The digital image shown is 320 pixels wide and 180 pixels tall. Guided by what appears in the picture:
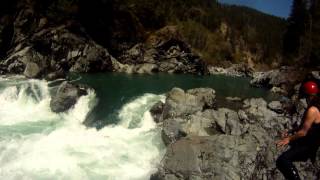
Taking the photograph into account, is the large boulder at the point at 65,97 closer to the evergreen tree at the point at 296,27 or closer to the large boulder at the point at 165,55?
the large boulder at the point at 165,55

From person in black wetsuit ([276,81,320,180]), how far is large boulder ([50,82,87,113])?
67.5 ft

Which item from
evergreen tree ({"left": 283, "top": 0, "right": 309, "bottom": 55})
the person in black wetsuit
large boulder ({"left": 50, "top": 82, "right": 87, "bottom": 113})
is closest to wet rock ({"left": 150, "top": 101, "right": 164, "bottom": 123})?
large boulder ({"left": 50, "top": 82, "right": 87, "bottom": 113})

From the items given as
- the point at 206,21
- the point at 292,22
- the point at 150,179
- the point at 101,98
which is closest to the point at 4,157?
the point at 150,179

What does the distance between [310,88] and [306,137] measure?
1005 millimetres

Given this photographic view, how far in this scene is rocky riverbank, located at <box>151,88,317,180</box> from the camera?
1247 centimetres

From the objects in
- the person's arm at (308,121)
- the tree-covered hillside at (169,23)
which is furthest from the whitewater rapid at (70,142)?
the tree-covered hillside at (169,23)

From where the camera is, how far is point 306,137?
306 inches

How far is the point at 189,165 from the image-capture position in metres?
14.2

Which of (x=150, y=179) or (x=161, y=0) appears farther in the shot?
(x=161, y=0)

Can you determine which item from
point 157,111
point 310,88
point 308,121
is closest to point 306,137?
point 308,121

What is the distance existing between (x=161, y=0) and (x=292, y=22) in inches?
1586

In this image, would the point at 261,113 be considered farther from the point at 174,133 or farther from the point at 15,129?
the point at 15,129

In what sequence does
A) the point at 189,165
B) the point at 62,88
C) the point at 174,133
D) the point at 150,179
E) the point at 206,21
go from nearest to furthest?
Answer: the point at 189,165
the point at 150,179
the point at 174,133
the point at 62,88
the point at 206,21

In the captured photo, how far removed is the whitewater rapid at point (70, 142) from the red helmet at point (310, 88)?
9746mm
